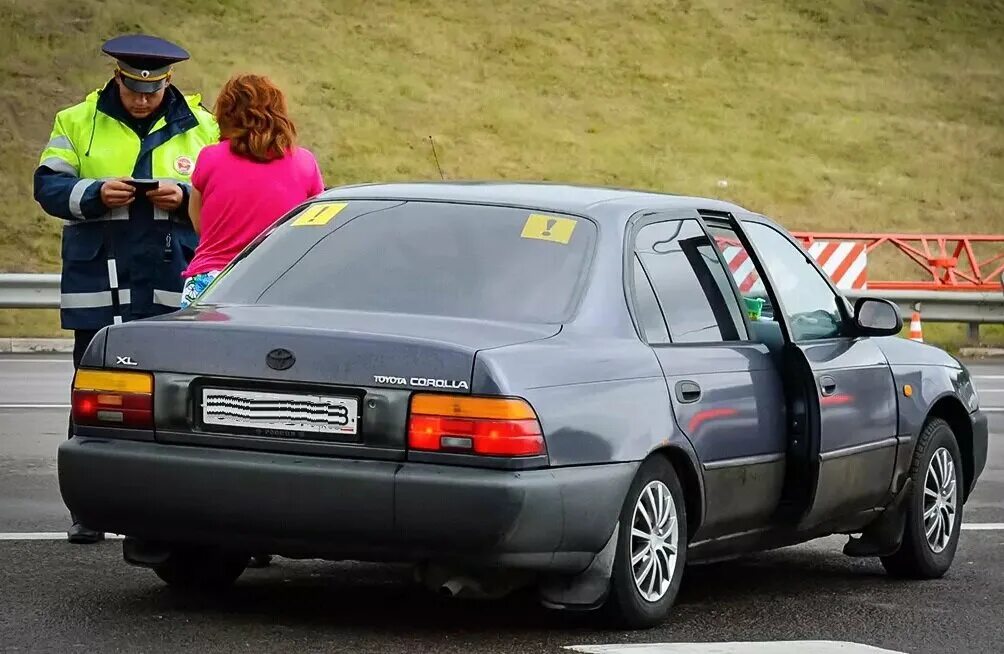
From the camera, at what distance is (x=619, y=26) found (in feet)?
177

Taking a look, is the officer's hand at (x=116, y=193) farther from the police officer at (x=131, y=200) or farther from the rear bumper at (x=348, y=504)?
the rear bumper at (x=348, y=504)

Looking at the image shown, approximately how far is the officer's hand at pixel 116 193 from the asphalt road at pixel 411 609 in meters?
1.33

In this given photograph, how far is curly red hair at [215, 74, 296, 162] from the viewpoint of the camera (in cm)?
734

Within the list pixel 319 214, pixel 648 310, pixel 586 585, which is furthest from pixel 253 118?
pixel 586 585

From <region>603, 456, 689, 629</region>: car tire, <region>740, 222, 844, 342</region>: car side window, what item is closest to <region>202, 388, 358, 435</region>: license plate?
<region>603, 456, 689, 629</region>: car tire

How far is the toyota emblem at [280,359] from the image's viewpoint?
5.55 m

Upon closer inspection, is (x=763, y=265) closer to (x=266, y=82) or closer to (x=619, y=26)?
(x=266, y=82)

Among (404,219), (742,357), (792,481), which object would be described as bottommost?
(792,481)

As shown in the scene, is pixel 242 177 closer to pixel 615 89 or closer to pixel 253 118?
pixel 253 118

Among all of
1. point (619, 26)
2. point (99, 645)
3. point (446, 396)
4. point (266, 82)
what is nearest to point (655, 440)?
point (446, 396)

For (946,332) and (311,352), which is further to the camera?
(946,332)

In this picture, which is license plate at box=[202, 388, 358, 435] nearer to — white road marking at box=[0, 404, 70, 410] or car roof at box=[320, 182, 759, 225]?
car roof at box=[320, 182, 759, 225]

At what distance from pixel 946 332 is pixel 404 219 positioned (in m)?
22.1

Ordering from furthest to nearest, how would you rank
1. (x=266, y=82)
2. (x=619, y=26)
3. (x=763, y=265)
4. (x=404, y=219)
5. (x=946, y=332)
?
(x=619, y=26)
(x=946, y=332)
(x=266, y=82)
(x=763, y=265)
(x=404, y=219)
